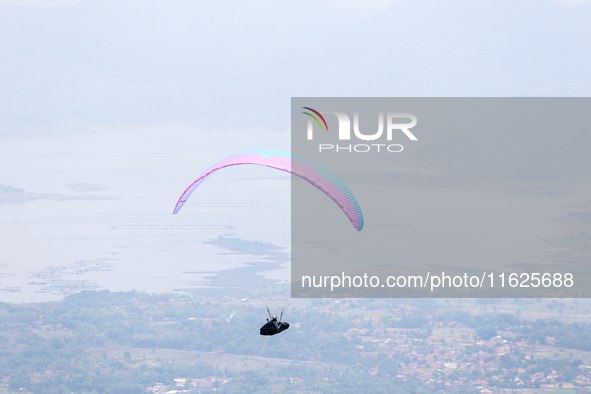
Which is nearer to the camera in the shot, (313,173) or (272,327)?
(272,327)

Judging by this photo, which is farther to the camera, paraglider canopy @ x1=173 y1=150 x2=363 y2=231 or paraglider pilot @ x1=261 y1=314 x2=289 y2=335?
paraglider pilot @ x1=261 y1=314 x2=289 y2=335

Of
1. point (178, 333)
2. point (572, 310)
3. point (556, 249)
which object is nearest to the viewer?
point (178, 333)

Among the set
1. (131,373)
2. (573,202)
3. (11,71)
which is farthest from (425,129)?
(11,71)

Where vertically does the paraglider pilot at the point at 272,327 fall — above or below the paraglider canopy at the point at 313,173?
below

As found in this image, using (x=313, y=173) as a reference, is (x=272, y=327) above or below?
below

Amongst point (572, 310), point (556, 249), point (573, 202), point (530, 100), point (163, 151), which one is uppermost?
point (530, 100)

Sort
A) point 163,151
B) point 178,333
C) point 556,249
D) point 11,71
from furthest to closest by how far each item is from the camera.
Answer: point 11,71 < point 163,151 < point 556,249 < point 178,333

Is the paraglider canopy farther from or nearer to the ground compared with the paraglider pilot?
farther from the ground

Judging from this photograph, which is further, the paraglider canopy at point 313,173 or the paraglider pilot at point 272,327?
the paraglider pilot at point 272,327

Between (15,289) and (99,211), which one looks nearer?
(15,289)

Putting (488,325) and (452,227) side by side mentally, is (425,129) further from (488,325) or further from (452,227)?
(488,325)

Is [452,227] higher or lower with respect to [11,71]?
lower
